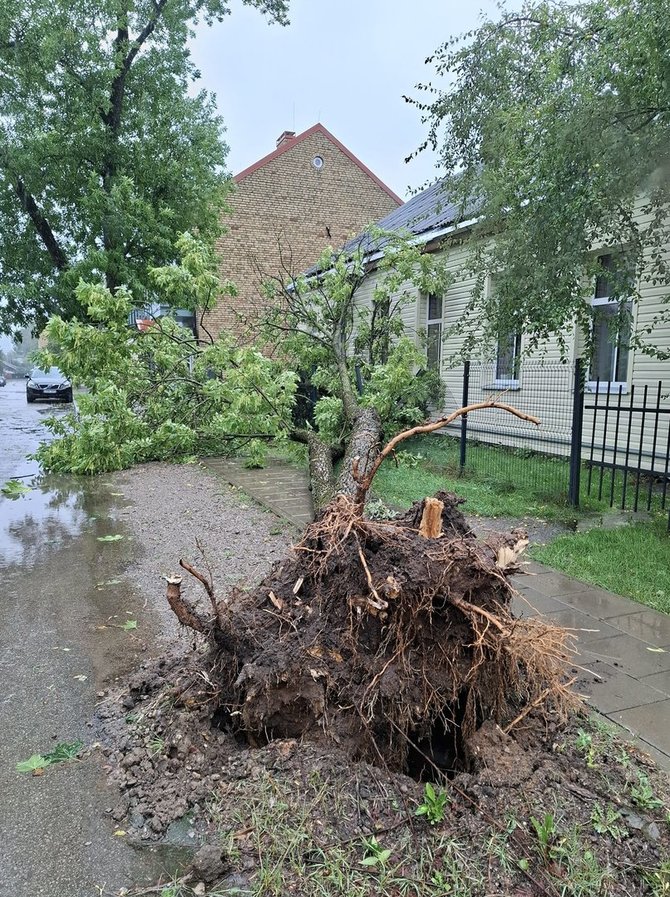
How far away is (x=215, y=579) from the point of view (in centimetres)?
510

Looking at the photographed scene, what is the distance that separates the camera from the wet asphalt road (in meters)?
2.14

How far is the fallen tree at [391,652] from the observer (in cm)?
251

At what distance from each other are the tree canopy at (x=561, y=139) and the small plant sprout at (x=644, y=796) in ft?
13.9

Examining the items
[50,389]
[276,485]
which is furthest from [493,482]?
[50,389]

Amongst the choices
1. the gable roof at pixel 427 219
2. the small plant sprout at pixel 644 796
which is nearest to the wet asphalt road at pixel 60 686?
the small plant sprout at pixel 644 796

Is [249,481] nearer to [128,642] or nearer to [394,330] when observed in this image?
[394,330]

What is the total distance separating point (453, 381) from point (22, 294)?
10461mm

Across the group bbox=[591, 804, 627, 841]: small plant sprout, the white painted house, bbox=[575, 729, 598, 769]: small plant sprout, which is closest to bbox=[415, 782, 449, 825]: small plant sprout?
bbox=[591, 804, 627, 841]: small plant sprout

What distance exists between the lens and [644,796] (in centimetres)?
231

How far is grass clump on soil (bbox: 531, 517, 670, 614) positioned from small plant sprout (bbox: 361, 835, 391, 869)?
9.94 feet

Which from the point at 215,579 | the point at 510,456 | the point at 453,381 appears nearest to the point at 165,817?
the point at 215,579

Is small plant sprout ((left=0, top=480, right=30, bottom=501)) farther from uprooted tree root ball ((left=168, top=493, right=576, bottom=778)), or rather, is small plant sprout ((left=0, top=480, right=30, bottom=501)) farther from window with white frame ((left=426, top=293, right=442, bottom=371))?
window with white frame ((left=426, top=293, right=442, bottom=371))

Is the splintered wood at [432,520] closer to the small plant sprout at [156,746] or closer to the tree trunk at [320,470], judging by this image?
the small plant sprout at [156,746]

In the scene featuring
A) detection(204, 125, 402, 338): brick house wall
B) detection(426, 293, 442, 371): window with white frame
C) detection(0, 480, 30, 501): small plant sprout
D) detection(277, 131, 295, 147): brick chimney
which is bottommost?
detection(0, 480, 30, 501): small plant sprout
